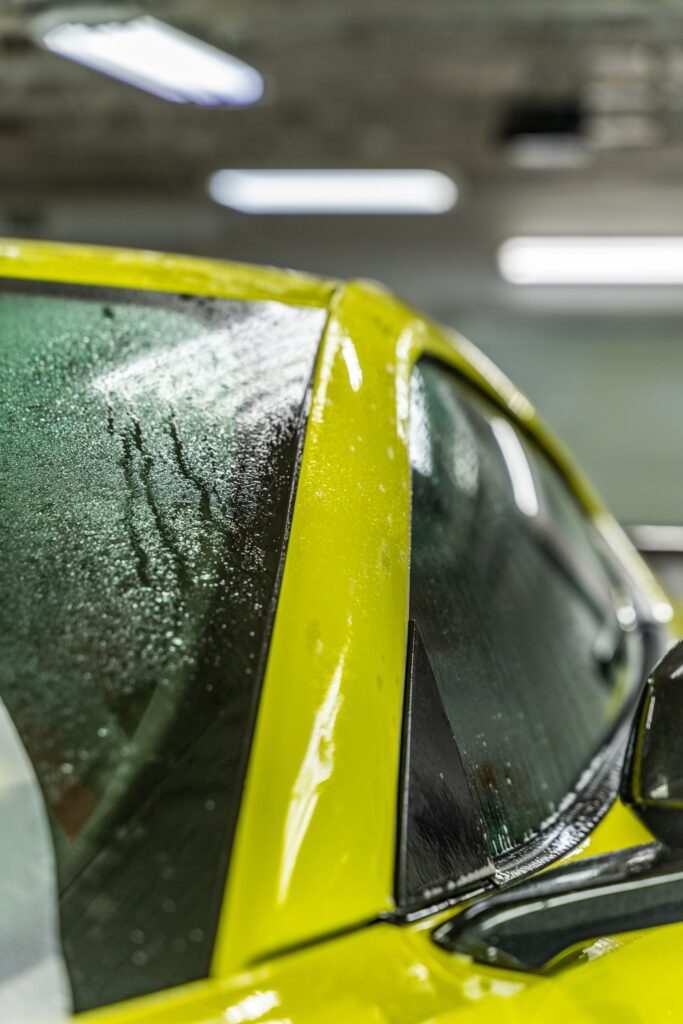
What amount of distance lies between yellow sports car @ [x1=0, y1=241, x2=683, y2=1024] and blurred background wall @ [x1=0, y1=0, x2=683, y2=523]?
4171 mm

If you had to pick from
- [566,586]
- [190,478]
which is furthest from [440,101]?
[190,478]

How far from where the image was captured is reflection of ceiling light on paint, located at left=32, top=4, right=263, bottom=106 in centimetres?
503

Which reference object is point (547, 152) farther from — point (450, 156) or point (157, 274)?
point (157, 274)

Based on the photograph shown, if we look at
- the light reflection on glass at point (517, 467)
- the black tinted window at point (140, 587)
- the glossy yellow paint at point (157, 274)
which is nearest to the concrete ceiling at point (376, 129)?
the light reflection on glass at point (517, 467)

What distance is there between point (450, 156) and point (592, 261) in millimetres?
2162

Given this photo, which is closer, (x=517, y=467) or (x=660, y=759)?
(x=660, y=759)

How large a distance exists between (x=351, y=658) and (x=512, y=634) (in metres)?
0.52

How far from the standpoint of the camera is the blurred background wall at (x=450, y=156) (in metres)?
6.34

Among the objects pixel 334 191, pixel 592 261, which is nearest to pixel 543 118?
pixel 334 191

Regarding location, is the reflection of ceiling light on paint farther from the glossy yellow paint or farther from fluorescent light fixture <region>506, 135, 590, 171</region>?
the glossy yellow paint

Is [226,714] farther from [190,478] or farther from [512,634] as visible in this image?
[512,634]

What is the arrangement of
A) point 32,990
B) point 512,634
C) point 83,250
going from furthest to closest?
point 83,250 < point 512,634 < point 32,990

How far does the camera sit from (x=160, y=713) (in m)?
0.79

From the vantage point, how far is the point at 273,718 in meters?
0.79
